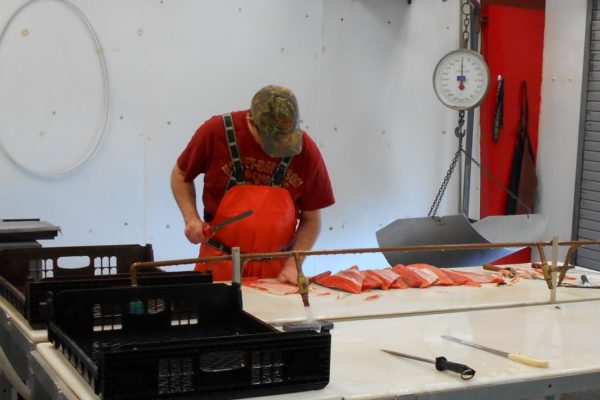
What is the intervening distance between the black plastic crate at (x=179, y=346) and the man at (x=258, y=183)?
0.95 m

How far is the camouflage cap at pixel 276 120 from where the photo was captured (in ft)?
10.1

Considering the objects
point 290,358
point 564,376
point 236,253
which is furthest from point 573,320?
point 290,358

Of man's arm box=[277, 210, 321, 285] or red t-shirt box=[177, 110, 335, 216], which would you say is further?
man's arm box=[277, 210, 321, 285]

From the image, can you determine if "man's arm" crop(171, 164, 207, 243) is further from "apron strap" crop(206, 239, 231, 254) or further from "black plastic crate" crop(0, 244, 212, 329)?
"black plastic crate" crop(0, 244, 212, 329)

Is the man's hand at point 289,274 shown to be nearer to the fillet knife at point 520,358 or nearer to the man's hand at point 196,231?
the man's hand at point 196,231

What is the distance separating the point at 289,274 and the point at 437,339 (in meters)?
0.86

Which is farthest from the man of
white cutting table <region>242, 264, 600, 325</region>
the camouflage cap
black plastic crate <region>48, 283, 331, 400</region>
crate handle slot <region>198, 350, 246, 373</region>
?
crate handle slot <region>198, 350, 246, 373</region>

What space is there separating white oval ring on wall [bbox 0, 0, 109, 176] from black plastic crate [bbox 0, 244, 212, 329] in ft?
4.85

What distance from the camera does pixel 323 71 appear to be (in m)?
5.01

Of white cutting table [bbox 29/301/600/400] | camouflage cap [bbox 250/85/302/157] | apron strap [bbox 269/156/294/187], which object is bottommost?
white cutting table [bbox 29/301/600/400]

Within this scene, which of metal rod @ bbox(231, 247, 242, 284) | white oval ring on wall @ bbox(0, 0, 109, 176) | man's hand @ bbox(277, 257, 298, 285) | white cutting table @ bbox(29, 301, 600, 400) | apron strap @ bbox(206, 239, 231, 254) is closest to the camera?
white cutting table @ bbox(29, 301, 600, 400)

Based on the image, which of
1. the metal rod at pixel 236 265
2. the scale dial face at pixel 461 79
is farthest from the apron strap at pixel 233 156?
the scale dial face at pixel 461 79

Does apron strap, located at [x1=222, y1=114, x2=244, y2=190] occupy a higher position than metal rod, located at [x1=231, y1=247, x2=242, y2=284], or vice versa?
apron strap, located at [x1=222, y1=114, x2=244, y2=190]

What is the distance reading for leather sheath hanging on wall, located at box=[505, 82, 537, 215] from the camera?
18.7ft
